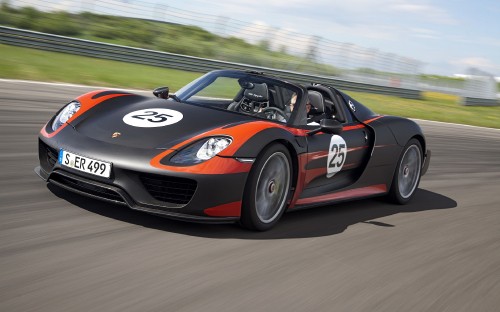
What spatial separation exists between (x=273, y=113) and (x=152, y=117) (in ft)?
3.54

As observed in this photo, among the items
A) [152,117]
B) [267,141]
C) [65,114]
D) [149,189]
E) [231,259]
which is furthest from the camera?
[65,114]

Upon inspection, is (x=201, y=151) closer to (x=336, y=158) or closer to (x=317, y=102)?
(x=336, y=158)

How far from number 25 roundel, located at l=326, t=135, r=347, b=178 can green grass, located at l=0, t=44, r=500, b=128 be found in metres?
8.34

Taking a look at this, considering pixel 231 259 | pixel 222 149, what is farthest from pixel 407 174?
pixel 231 259

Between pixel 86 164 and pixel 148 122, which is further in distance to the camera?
pixel 148 122

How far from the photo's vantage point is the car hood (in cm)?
477

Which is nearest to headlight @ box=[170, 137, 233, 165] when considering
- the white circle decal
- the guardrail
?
the white circle decal

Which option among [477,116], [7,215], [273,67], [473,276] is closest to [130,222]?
[7,215]

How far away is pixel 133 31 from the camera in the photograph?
2102cm

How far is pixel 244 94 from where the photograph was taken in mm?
6086

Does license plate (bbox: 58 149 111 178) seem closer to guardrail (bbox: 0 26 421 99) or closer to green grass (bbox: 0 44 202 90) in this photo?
green grass (bbox: 0 44 202 90)

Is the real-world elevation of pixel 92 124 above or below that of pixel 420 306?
above

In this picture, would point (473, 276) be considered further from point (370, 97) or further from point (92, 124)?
point (370, 97)

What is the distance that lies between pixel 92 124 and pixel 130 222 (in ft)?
2.62
